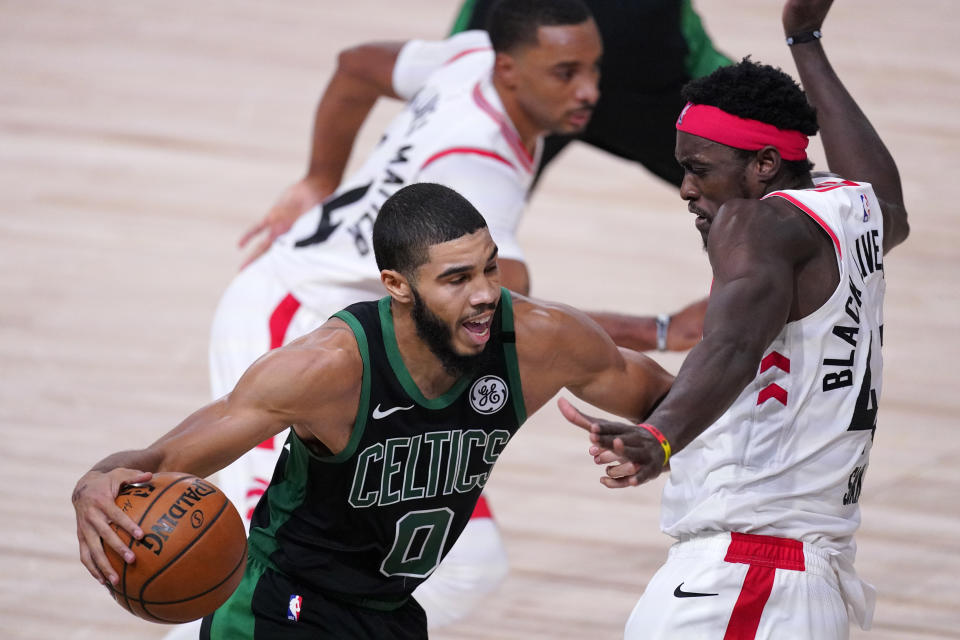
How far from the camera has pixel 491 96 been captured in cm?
454

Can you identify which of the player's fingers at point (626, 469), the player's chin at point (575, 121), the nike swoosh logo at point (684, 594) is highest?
Answer: the player's chin at point (575, 121)

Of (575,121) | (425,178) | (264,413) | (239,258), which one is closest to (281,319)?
(425,178)

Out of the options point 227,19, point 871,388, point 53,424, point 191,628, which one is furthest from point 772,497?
point 227,19

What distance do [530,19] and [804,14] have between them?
124 centimetres

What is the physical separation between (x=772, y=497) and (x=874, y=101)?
7020 mm

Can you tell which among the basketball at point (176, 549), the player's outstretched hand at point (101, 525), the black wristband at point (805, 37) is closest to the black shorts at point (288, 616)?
the basketball at point (176, 549)

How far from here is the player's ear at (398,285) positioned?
3.10m

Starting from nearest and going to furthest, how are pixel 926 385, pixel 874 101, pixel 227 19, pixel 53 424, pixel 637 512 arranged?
pixel 637 512 < pixel 53 424 < pixel 926 385 < pixel 874 101 < pixel 227 19

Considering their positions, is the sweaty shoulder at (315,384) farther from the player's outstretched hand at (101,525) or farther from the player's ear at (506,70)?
the player's ear at (506,70)

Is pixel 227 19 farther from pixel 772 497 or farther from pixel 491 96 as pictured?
pixel 772 497

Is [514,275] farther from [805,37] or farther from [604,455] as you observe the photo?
[604,455]

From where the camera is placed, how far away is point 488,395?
318cm

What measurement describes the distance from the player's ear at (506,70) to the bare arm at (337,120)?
0.66 m

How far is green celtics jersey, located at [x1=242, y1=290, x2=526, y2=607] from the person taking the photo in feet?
10.1
